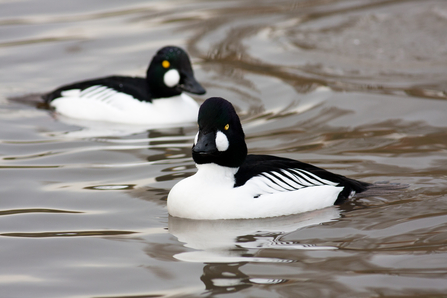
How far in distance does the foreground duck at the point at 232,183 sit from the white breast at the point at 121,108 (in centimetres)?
346

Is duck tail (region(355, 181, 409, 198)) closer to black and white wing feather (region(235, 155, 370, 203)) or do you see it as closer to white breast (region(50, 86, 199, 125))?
black and white wing feather (region(235, 155, 370, 203))

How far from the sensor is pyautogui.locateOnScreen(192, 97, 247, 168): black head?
562cm

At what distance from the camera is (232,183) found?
5.81 metres

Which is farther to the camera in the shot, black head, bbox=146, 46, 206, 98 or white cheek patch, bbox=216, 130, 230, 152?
black head, bbox=146, 46, 206, 98

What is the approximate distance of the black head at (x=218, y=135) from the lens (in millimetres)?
5621

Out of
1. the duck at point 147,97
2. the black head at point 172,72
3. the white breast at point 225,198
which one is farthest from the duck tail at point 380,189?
the black head at point 172,72

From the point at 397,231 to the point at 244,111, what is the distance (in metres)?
4.30

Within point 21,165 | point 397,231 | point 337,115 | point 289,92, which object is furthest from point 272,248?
point 289,92

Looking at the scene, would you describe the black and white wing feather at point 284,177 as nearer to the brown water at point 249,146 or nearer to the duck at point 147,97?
the brown water at point 249,146

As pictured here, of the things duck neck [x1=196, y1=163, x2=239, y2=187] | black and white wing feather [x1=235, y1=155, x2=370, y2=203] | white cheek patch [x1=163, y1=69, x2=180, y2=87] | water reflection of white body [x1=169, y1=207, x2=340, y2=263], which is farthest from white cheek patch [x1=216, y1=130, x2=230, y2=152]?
white cheek patch [x1=163, y1=69, x2=180, y2=87]

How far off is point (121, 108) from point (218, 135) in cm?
390

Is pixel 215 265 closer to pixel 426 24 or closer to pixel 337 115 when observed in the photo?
pixel 337 115

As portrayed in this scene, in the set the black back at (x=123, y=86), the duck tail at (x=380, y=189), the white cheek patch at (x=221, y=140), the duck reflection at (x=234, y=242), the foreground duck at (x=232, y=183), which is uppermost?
the black back at (x=123, y=86)

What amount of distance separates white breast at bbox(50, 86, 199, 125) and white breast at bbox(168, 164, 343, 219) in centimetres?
350
